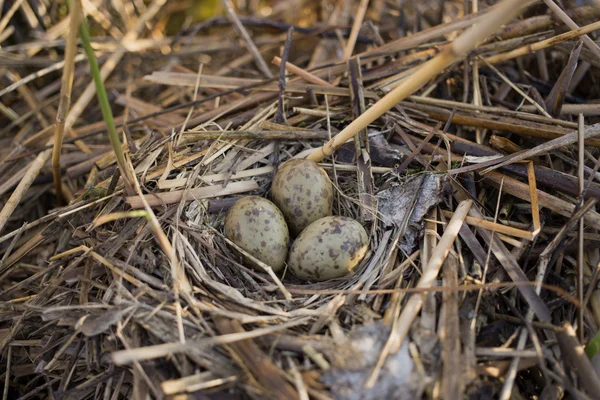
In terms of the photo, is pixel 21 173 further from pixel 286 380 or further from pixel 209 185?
pixel 286 380

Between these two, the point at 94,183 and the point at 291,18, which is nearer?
the point at 94,183

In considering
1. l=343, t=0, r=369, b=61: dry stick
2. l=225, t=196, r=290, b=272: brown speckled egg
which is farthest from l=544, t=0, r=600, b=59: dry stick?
l=225, t=196, r=290, b=272: brown speckled egg

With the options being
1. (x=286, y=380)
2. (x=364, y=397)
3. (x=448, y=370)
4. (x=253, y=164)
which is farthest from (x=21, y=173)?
(x=448, y=370)

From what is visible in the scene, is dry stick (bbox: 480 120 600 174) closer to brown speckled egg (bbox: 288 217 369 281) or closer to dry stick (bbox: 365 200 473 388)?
dry stick (bbox: 365 200 473 388)

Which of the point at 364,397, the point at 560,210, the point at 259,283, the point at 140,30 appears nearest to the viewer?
the point at 364,397

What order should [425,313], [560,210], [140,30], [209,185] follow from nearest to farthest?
[425,313] < [560,210] < [209,185] < [140,30]
